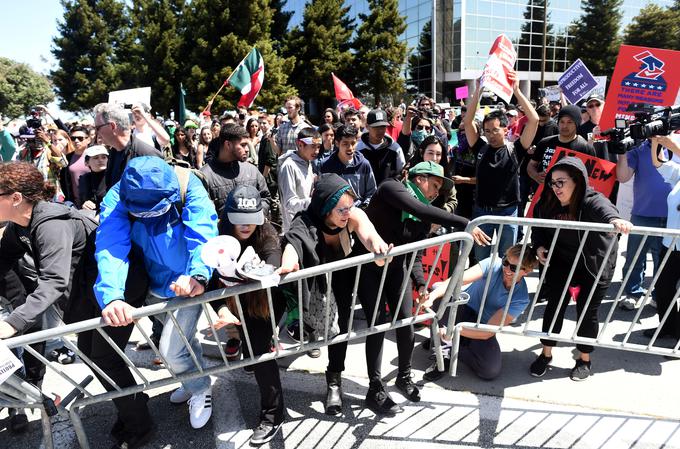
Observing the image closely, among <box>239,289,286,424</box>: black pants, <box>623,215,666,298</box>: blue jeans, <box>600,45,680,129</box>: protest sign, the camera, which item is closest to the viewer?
<box>239,289,286,424</box>: black pants

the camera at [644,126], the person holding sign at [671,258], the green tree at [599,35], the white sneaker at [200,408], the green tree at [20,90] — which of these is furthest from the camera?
the green tree at [20,90]

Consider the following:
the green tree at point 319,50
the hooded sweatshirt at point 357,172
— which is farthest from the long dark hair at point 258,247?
the green tree at point 319,50

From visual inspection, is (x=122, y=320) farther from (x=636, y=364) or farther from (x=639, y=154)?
(x=639, y=154)

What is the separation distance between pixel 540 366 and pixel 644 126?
6.83 feet

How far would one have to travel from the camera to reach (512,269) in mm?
3680

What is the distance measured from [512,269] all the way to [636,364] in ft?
4.57

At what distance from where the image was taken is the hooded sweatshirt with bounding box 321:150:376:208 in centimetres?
500

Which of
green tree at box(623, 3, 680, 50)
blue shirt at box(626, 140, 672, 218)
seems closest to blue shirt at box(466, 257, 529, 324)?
blue shirt at box(626, 140, 672, 218)

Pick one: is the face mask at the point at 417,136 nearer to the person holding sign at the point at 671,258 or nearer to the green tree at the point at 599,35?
the person holding sign at the point at 671,258

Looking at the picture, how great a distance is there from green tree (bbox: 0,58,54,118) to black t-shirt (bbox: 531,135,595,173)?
52089 millimetres

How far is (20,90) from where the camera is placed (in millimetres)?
47969

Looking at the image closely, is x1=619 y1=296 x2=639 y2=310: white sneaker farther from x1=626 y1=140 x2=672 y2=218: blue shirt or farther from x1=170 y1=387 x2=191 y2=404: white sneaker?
x1=170 y1=387 x2=191 y2=404: white sneaker

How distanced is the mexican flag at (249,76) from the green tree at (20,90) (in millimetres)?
46106

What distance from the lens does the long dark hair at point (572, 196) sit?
3.39 meters
